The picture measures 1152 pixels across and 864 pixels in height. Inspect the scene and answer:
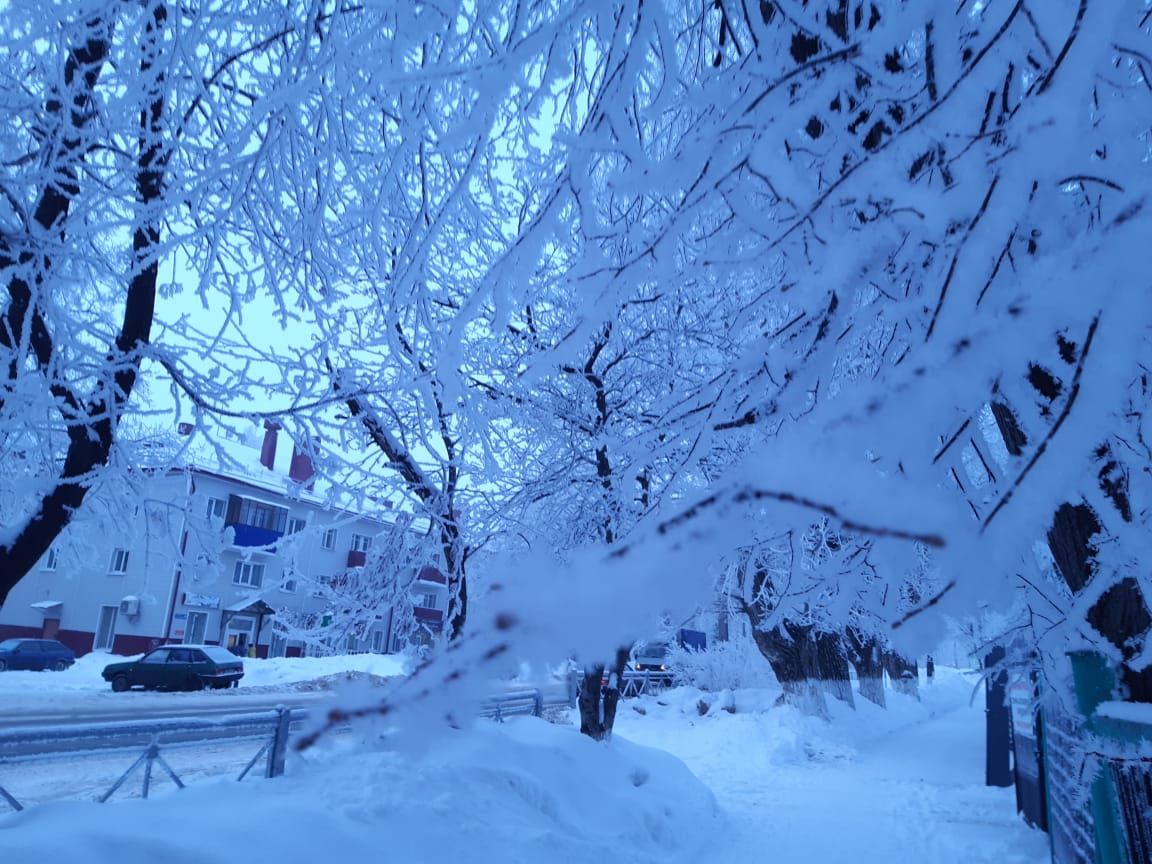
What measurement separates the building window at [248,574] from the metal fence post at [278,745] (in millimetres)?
27909

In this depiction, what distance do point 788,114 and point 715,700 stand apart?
18183 mm

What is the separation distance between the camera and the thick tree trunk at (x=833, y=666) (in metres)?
16.4

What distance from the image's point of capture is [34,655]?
2392 centimetres

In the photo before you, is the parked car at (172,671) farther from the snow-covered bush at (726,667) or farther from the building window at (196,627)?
the snow-covered bush at (726,667)

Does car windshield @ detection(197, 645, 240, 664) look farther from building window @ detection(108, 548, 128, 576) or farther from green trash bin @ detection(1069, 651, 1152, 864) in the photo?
green trash bin @ detection(1069, 651, 1152, 864)

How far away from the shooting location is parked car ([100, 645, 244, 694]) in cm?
2088

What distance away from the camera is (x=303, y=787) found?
199 inches

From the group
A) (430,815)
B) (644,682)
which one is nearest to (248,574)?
(644,682)

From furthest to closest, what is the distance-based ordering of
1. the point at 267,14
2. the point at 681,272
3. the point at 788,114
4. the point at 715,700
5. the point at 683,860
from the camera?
the point at 715,700, the point at 683,860, the point at 267,14, the point at 681,272, the point at 788,114

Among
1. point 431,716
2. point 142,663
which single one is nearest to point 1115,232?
point 431,716

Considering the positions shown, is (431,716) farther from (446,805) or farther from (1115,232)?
(446,805)

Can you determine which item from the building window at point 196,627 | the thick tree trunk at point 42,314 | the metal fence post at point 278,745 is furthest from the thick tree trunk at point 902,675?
the building window at point 196,627

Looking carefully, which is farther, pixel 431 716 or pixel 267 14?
pixel 267 14

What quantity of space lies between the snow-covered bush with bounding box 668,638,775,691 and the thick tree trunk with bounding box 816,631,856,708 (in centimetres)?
325
